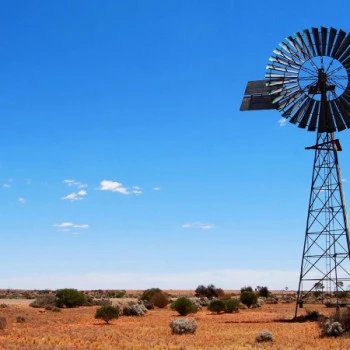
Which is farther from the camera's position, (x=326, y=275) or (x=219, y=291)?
(x=219, y=291)

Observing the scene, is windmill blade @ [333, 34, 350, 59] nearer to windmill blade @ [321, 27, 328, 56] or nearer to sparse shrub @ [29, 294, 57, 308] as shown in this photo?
windmill blade @ [321, 27, 328, 56]

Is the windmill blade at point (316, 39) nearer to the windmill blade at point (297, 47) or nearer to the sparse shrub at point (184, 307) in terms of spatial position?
the windmill blade at point (297, 47)

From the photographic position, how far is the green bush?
2183 inches

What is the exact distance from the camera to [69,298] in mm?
55500

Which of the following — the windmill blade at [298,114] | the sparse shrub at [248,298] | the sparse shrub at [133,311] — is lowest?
the sparse shrub at [133,311]

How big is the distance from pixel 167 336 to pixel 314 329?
8.72m

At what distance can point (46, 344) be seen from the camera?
76.8 feet

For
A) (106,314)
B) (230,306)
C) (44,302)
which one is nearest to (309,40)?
(106,314)

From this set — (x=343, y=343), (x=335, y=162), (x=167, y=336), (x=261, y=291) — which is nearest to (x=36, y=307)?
(x=167, y=336)

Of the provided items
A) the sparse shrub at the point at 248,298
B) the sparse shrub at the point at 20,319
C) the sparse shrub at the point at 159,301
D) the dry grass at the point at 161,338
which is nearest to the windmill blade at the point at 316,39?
the dry grass at the point at 161,338

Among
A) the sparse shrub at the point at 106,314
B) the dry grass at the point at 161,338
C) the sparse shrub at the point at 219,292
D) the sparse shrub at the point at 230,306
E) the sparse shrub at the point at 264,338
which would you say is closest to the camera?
the dry grass at the point at 161,338

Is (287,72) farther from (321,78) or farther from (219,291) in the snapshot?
(219,291)

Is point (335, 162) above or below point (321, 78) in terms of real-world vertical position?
below

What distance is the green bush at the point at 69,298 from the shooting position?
5544 centimetres
